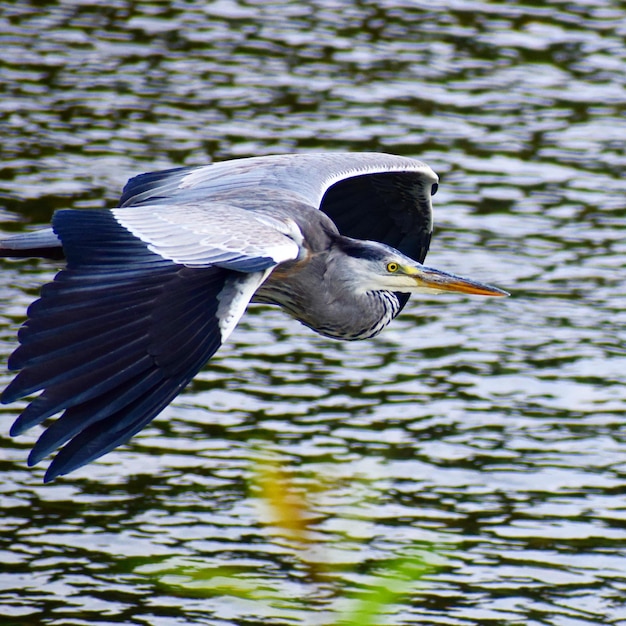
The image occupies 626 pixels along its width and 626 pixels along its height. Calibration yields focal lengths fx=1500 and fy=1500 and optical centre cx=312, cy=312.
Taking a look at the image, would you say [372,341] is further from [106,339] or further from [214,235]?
[106,339]

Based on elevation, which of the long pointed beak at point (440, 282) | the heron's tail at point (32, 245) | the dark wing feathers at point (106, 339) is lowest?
the long pointed beak at point (440, 282)

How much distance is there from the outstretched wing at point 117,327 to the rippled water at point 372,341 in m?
2.31

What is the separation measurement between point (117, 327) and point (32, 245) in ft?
4.52

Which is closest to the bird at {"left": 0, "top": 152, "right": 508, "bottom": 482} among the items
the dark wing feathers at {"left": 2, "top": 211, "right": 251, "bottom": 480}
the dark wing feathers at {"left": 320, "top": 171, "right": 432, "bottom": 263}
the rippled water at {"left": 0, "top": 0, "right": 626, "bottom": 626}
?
the dark wing feathers at {"left": 2, "top": 211, "right": 251, "bottom": 480}

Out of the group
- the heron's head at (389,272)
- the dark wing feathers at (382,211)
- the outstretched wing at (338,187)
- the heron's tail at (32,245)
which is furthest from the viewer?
the dark wing feathers at (382,211)

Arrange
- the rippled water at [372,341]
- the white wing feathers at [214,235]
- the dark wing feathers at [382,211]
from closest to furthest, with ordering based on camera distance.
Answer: the white wing feathers at [214,235] → the rippled water at [372,341] → the dark wing feathers at [382,211]

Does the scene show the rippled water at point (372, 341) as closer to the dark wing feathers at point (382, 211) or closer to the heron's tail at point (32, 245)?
the dark wing feathers at point (382, 211)

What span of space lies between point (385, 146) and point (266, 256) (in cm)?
777

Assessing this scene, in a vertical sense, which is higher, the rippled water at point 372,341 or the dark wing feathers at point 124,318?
the dark wing feathers at point 124,318

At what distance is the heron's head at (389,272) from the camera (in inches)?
283

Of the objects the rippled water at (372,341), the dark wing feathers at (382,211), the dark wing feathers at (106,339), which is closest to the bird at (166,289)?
the dark wing feathers at (106,339)

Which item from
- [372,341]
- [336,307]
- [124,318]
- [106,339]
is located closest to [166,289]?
[124,318]

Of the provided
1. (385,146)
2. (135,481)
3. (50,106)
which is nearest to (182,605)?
(135,481)

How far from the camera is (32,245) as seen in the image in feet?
22.5
